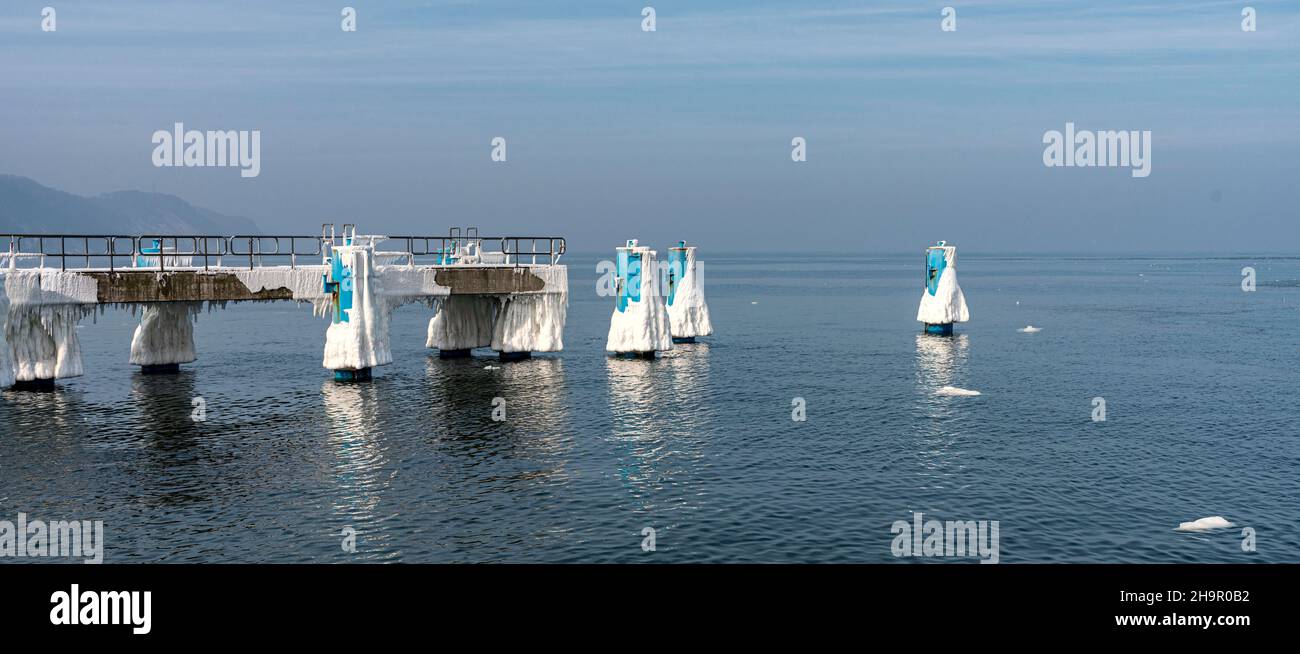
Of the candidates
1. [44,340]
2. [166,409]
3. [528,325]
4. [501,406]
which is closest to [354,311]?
[166,409]

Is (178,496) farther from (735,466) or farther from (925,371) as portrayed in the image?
(925,371)

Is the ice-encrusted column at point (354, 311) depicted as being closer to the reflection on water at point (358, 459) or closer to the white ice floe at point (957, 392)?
the reflection on water at point (358, 459)

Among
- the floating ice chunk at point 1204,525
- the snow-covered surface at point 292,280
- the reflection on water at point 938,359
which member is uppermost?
the snow-covered surface at point 292,280

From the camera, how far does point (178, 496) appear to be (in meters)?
30.2

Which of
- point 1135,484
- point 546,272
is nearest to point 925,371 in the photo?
point 546,272

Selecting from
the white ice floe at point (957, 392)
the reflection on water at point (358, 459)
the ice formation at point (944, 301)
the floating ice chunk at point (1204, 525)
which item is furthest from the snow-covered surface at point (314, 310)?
the floating ice chunk at point (1204, 525)

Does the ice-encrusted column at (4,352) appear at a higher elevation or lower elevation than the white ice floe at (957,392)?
higher

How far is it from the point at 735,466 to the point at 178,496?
1760 centimetres

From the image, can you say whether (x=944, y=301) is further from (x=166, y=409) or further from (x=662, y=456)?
(x=166, y=409)

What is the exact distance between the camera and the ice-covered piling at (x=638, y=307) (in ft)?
200

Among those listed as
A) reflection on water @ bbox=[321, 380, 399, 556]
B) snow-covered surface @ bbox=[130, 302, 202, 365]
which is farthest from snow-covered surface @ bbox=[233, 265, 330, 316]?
snow-covered surface @ bbox=[130, 302, 202, 365]

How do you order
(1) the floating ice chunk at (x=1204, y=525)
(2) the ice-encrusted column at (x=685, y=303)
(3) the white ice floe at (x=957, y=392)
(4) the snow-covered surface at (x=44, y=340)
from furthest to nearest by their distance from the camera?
(2) the ice-encrusted column at (x=685, y=303)
(3) the white ice floe at (x=957, y=392)
(4) the snow-covered surface at (x=44, y=340)
(1) the floating ice chunk at (x=1204, y=525)

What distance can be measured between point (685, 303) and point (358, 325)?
30268mm

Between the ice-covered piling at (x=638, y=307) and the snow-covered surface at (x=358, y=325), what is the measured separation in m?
15.4
